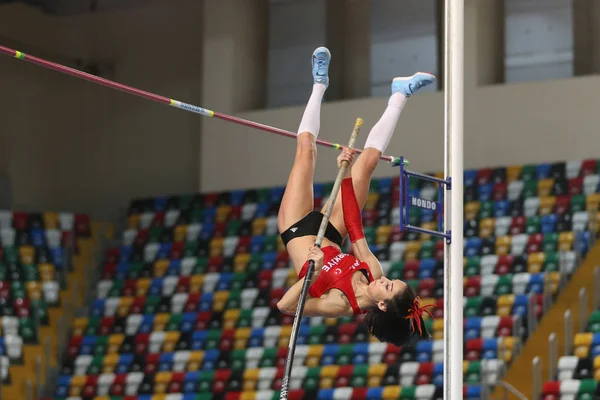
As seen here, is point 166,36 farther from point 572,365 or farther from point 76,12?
point 572,365

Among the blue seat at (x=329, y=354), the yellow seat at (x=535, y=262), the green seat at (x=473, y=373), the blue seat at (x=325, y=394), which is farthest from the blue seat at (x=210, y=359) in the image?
the yellow seat at (x=535, y=262)

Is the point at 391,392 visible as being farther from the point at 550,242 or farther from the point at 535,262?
the point at 550,242

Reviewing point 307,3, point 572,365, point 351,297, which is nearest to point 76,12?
point 307,3

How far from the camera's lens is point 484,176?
1325 centimetres

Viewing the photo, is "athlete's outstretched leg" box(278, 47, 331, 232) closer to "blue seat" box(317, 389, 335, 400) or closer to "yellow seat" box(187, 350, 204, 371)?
"blue seat" box(317, 389, 335, 400)

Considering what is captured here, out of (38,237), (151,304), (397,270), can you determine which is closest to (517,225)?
(397,270)

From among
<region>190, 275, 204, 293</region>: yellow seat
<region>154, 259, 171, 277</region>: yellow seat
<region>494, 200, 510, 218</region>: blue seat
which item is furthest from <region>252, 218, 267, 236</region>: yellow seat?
<region>494, 200, 510, 218</region>: blue seat

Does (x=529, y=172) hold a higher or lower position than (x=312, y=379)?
higher

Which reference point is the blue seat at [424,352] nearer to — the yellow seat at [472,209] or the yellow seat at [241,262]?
the yellow seat at [472,209]

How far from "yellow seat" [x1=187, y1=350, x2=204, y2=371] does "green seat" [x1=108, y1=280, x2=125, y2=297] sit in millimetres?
1730

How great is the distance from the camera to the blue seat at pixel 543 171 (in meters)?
13.0

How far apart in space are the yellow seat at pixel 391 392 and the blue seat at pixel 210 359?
7.55ft

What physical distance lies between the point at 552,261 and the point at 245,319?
3432 millimetres

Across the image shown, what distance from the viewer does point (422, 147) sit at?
45.5 feet
